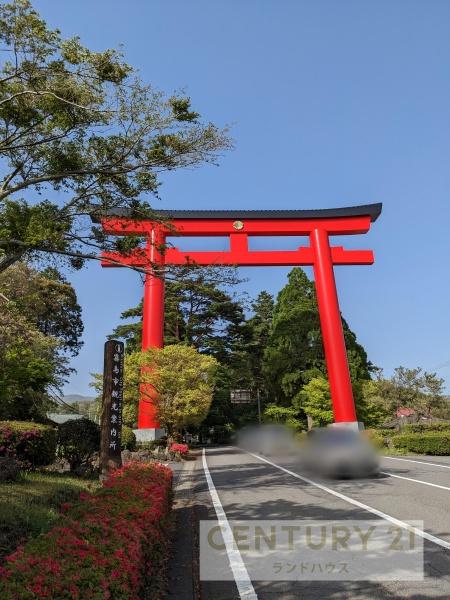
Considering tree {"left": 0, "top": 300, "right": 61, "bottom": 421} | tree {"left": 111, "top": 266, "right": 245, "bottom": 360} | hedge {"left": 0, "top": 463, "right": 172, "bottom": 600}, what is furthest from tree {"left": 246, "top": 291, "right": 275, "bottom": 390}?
hedge {"left": 0, "top": 463, "right": 172, "bottom": 600}

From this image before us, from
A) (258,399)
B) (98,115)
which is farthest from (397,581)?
(258,399)

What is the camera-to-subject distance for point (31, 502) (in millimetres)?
7391

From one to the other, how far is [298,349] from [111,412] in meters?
26.7

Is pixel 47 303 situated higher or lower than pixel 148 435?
higher

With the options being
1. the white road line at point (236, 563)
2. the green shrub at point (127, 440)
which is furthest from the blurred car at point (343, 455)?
the green shrub at point (127, 440)

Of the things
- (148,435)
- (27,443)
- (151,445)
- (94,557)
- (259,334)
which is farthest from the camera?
(259,334)

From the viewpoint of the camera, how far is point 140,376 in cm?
2375

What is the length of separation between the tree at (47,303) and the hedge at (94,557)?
51.2ft

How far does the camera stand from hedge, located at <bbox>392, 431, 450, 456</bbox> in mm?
20859

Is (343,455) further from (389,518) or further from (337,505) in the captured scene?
(389,518)

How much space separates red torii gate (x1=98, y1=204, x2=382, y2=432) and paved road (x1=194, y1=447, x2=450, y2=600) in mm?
8579

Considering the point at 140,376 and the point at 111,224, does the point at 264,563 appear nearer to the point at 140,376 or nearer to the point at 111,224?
the point at 111,224

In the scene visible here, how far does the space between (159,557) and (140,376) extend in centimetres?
1946

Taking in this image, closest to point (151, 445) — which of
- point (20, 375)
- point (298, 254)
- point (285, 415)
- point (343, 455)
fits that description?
point (20, 375)
